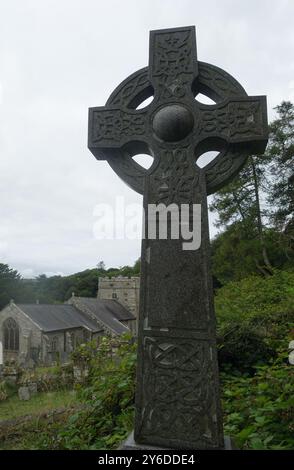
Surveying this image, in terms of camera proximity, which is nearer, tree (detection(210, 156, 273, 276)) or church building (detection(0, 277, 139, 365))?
tree (detection(210, 156, 273, 276))

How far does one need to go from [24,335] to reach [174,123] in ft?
119

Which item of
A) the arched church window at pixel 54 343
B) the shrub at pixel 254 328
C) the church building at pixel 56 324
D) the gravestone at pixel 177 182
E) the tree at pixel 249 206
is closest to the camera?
the gravestone at pixel 177 182

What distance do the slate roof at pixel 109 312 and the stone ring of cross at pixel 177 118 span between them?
136 ft

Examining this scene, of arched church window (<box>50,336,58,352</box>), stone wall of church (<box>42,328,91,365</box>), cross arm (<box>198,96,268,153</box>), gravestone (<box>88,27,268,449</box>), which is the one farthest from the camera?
arched church window (<box>50,336,58,352</box>)

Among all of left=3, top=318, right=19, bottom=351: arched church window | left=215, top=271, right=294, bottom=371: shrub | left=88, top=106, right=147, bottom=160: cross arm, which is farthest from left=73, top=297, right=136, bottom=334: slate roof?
left=88, top=106, right=147, bottom=160: cross arm

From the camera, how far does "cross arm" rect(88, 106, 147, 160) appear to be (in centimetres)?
300

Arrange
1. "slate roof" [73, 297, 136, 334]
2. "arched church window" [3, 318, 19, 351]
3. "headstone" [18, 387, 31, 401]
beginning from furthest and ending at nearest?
"slate roof" [73, 297, 136, 334] → "arched church window" [3, 318, 19, 351] → "headstone" [18, 387, 31, 401]

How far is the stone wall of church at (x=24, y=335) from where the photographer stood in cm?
3390

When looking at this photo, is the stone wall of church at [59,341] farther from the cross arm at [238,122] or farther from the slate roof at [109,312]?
the cross arm at [238,122]

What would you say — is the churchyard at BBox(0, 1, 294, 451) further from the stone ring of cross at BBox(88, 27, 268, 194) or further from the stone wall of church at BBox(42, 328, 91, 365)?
the stone wall of church at BBox(42, 328, 91, 365)

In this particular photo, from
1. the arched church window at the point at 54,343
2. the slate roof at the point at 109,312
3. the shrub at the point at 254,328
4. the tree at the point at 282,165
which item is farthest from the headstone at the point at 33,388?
the slate roof at the point at 109,312

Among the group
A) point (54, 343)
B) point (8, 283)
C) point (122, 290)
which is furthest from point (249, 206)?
point (8, 283)

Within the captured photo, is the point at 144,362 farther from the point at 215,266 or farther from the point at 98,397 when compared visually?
the point at 215,266

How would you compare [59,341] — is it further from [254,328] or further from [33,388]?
[254,328]
